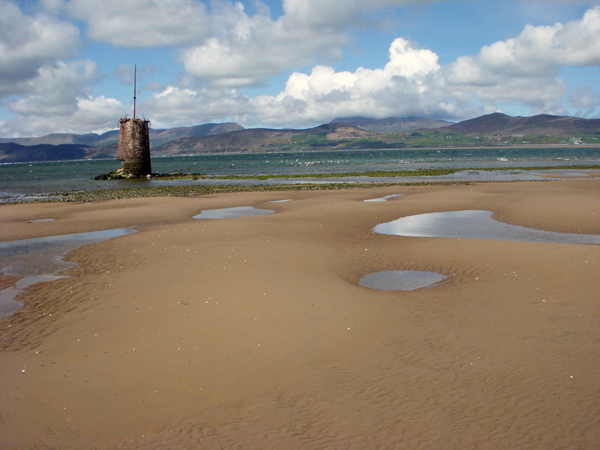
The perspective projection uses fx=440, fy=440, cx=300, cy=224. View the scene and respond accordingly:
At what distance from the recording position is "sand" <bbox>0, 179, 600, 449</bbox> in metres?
4.95

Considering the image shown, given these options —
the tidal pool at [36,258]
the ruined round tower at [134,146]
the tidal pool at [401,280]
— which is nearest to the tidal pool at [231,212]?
the tidal pool at [36,258]

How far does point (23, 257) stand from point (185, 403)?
36.4 ft

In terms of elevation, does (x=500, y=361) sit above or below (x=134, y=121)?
below

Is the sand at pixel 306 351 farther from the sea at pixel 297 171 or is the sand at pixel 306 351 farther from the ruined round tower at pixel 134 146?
the ruined round tower at pixel 134 146

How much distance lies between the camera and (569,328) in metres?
7.29

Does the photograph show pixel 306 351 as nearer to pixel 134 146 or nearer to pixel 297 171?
pixel 134 146

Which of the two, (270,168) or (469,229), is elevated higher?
(270,168)

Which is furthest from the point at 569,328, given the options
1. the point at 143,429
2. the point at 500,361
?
the point at 143,429

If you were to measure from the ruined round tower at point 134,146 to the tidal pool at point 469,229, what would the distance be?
138ft

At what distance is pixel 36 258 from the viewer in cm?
1361

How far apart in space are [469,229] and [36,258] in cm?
1481

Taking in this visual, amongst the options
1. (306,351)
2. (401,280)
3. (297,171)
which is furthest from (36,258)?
(297,171)

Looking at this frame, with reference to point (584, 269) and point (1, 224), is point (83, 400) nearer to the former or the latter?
point (584, 269)

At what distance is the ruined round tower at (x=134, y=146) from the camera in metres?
52.2
